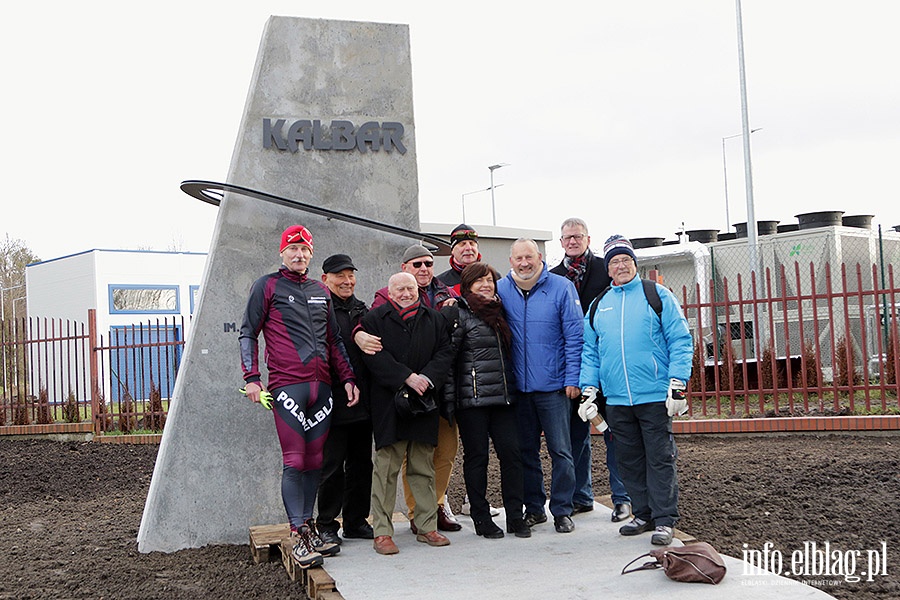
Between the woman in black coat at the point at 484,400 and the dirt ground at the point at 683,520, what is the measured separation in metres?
1.22

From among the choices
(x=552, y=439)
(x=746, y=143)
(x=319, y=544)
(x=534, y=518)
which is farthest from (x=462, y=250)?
(x=746, y=143)

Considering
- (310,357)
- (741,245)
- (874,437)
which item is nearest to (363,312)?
(310,357)

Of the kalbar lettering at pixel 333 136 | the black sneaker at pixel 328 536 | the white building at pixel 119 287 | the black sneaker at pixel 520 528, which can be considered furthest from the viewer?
the white building at pixel 119 287

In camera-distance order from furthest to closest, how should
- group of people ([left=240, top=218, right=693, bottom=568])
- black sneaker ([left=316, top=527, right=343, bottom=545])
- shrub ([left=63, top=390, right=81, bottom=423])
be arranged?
shrub ([left=63, top=390, right=81, bottom=423]) → black sneaker ([left=316, top=527, right=343, bottom=545]) → group of people ([left=240, top=218, right=693, bottom=568])

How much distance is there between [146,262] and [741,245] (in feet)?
66.6

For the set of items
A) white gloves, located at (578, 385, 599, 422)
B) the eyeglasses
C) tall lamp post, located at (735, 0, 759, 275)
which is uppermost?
tall lamp post, located at (735, 0, 759, 275)

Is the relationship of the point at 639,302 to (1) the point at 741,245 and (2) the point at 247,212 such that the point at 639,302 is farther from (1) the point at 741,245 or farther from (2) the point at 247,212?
(1) the point at 741,245

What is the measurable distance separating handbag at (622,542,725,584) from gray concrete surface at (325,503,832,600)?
4 cm

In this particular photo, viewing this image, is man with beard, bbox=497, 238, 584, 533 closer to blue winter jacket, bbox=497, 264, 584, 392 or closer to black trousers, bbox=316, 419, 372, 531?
blue winter jacket, bbox=497, 264, 584, 392

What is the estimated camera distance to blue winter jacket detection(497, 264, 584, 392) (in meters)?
5.86

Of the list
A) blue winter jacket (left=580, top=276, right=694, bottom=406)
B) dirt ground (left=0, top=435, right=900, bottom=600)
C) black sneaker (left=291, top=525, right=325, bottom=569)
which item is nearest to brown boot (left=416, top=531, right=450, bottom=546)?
black sneaker (left=291, top=525, right=325, bottom=569)

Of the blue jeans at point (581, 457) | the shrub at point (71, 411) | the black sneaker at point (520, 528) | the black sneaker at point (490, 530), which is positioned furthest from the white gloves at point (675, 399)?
the shrub at point (71, 411)

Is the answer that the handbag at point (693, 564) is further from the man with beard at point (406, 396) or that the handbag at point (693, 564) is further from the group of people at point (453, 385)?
the man with beard at point (406, 396)

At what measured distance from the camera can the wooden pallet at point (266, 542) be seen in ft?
19.2
